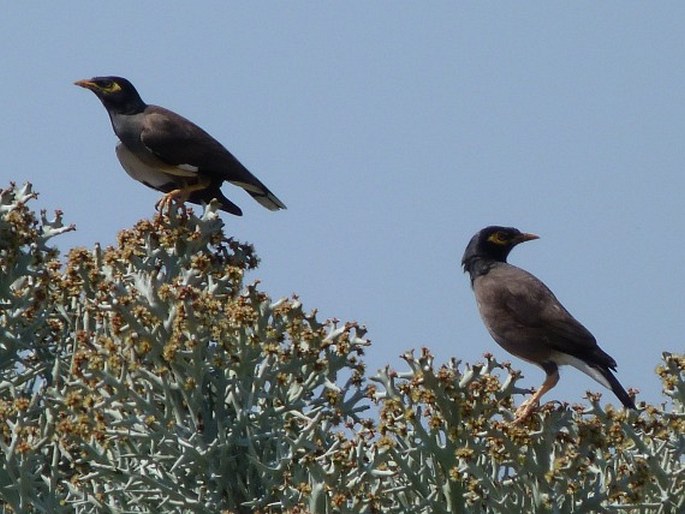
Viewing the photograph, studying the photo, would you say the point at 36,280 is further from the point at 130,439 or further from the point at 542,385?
the point at 542,385

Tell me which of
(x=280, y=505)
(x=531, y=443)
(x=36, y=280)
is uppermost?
(x=36, y=280)

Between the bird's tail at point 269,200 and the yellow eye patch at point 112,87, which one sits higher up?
the yellow eye patch at point 112,87

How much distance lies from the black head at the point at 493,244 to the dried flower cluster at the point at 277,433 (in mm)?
3245

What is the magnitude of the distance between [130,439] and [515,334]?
3.67 metres

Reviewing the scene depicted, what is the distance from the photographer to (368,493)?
26.9 feet

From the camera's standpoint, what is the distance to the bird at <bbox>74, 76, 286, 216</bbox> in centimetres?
1307

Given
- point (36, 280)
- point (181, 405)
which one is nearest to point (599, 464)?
point (181, 405)

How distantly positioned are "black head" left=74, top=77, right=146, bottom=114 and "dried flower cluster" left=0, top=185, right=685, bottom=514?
16.3 ft

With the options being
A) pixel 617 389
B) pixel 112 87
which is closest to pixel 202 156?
pixel 112 87

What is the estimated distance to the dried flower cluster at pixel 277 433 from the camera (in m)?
8.29

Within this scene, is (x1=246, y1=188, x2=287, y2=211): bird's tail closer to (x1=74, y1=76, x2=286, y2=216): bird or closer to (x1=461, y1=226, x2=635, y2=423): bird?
(x1=74, y1=76, x2=286, y2=216): bird

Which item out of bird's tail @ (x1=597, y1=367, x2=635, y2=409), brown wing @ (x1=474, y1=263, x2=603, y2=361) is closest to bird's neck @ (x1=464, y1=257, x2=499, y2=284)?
brown wing @ (x1=474, y1=263, x2=603, y2=361)

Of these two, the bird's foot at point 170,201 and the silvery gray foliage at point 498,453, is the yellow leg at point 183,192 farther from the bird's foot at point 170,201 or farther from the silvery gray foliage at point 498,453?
the silvery gray foliage at point 498,453

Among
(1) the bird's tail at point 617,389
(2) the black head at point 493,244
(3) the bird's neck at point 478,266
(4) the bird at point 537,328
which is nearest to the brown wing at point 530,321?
(4) the bird at point 537,328
